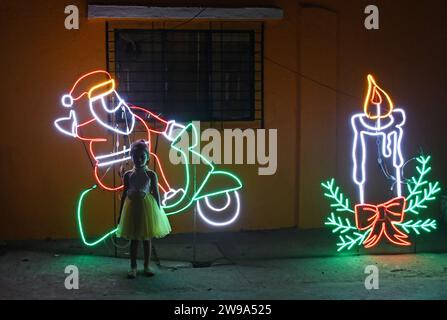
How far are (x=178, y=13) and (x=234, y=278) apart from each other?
3610mm

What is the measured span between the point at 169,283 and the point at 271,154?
2.99 metres

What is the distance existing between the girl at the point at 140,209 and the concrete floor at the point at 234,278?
1.33 feet

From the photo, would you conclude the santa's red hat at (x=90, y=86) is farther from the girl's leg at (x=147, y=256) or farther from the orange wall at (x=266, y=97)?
the girl's leg at (x=147, y=256)

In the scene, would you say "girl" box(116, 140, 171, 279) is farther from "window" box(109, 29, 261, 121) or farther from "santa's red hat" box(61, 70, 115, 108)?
"window" box(109, 29, 261, 121)

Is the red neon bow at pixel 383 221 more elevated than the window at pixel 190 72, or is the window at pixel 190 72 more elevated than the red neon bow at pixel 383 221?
the window at pixel 190 72

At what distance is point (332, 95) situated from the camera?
31.8 feet

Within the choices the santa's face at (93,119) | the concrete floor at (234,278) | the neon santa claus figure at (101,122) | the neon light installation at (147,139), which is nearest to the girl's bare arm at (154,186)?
the concrete floor at (234,278)

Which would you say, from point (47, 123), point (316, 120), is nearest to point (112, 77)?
point (47, 123)

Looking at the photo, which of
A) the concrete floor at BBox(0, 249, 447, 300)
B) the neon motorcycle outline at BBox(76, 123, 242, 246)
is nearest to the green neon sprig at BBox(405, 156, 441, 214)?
the concrete floor at BBox(0, 249, 447, 300)

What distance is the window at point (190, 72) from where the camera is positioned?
9.39m

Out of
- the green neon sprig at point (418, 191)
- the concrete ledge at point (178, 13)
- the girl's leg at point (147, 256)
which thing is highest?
the concrete ledge at point (178, 13)

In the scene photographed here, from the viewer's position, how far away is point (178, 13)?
9.15 metres

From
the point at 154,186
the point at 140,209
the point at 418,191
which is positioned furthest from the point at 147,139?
the point at 418,191
